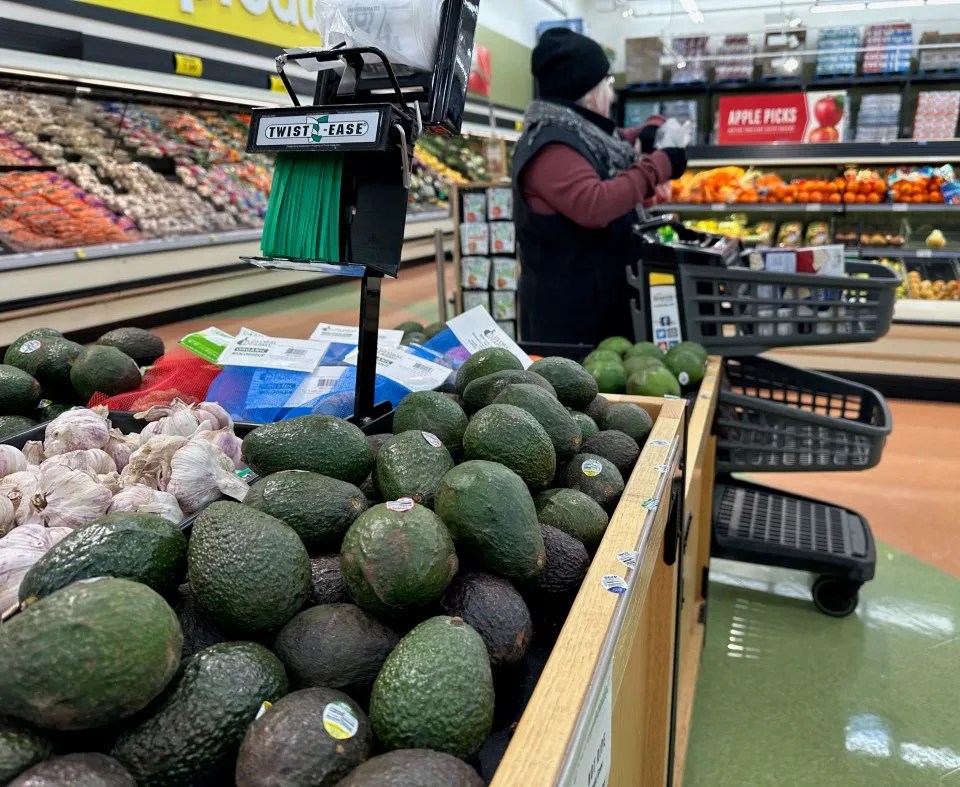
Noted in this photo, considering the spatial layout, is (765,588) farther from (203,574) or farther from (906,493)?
(203,574)

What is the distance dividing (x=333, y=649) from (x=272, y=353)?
2.98 feet

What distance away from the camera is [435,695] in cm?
63

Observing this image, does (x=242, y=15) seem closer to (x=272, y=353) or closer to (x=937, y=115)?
(x=272, y=353)

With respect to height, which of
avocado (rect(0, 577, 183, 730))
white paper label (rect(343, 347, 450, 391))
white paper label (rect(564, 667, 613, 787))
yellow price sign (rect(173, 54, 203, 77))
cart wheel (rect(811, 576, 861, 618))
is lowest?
cart wheel (rect(811, 576, 861, 618))

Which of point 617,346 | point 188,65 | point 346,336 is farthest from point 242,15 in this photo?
point 346,336

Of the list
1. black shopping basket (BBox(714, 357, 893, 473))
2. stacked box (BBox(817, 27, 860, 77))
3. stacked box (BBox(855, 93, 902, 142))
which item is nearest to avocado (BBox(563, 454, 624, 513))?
black shopping basket (BBox(714, 357, 893, 473))

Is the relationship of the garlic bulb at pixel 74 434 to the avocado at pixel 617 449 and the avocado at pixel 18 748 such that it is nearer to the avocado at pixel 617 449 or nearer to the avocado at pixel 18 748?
the avocado at pixel 18 748

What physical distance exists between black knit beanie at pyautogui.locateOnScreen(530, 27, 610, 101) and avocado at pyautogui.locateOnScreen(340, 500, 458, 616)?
2291 millimetres

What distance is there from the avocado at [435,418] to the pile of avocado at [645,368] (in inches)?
29.9

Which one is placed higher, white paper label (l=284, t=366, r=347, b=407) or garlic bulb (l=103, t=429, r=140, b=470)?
white paper label (l=284, t=366, r=347, b=407)

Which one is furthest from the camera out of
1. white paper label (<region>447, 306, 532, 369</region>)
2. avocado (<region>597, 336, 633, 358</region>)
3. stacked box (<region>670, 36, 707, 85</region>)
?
stacked box (<region>670, 36, 707, 85</region>)

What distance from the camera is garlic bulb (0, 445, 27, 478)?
1026 mm

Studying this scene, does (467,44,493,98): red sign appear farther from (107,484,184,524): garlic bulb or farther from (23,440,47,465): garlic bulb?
(107,484,184,524): garlic bulb

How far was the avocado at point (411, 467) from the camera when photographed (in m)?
0.92
